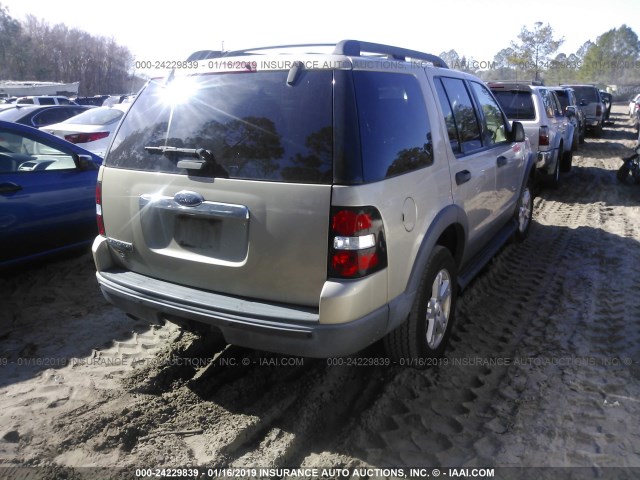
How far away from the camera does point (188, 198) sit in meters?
2.86

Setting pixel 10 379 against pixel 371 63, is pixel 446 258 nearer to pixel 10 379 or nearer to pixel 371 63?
pixel 371 63

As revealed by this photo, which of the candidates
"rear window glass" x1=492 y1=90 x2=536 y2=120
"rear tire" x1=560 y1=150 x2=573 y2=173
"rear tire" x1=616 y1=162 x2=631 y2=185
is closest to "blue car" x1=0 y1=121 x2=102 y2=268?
"rear window glass" x1=492 y1=90 x2=536 y2=120

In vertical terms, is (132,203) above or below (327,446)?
above

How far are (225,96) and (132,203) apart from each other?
2.77ft

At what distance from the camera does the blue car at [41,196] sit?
4543mm

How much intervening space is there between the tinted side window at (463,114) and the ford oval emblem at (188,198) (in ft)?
6.66

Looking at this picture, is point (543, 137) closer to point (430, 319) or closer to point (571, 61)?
point (430, 319)

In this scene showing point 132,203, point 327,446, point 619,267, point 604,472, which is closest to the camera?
point 604,472

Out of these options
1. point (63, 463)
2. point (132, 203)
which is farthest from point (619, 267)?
point (63, 463)

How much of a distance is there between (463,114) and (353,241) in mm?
2020

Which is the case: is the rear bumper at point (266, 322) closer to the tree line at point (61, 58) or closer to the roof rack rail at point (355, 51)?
the roof rack rail at point (355, 51)

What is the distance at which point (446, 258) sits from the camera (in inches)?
138

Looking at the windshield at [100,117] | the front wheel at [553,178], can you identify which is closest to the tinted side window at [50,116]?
the windshield at [100,117]

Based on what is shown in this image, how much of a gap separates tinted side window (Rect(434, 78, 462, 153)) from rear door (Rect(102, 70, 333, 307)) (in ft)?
4.11
